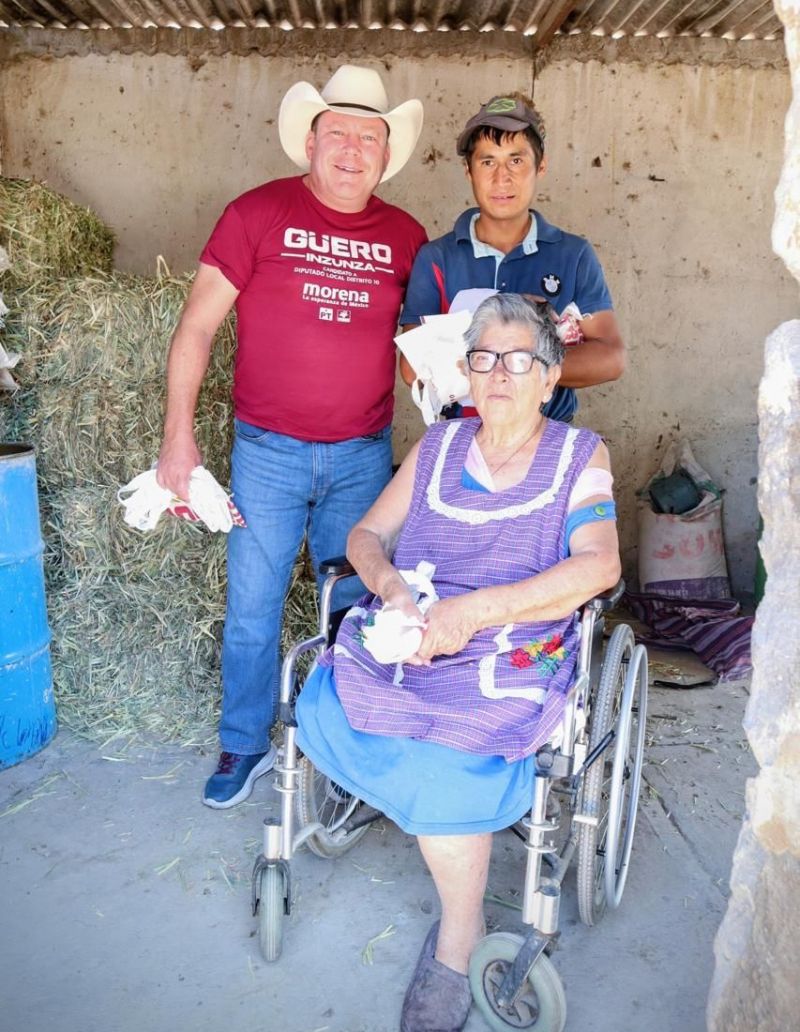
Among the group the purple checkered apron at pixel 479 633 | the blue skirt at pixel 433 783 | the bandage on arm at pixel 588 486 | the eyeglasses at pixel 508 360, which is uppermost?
the eyeglasses at pixel 508 360

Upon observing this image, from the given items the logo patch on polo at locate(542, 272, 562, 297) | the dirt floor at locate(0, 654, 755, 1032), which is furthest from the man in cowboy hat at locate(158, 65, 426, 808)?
the logo patch on polo at locate(542, 272, 562, 297)

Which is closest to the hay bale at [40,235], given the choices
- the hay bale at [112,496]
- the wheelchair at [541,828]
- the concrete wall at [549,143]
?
the hay bale at [112,496]

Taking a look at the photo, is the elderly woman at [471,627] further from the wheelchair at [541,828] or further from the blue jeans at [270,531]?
the blue jeans at [270,531]

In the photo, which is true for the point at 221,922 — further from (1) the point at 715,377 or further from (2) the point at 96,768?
(1) the point at 715,377

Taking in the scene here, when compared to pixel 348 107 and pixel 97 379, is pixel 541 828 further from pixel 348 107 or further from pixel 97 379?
pixel 97 379

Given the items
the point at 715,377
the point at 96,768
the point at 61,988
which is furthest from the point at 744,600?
the point at 61,988

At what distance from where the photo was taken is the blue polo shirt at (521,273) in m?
2.92

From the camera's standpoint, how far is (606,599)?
2.30 metres

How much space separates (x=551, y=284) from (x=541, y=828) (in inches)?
62.6

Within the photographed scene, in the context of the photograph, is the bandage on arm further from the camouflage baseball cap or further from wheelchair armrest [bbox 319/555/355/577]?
the camouflage baseball cap

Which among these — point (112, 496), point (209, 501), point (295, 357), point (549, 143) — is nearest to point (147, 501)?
point (209, 501)

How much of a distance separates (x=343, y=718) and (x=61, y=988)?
0.87 meters

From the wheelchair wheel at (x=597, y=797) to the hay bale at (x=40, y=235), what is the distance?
2590 mm

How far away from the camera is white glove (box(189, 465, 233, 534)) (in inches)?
113
